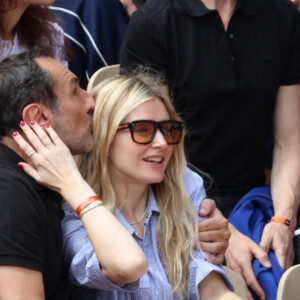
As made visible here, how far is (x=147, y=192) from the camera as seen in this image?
2350 mm

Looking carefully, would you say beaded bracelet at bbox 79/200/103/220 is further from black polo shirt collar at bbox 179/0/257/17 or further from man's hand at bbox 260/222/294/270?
black polo shirt collar at bbox 179/0/257/17

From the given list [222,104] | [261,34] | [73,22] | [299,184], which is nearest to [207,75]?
[222,104]

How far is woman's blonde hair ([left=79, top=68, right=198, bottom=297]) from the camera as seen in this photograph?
2.21 meters

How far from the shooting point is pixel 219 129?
2.81 m

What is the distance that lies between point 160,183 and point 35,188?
0.57m

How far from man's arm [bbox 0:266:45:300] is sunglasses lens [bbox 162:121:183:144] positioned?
711mm

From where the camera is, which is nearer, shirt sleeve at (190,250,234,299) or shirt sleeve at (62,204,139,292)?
shirt sleeve at (62,204,139,292)

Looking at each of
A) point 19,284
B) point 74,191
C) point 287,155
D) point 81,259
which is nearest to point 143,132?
point 74,191

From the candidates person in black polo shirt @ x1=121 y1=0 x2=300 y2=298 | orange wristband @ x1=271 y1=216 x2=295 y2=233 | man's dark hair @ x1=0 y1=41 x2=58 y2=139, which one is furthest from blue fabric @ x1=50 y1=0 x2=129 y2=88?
man's dark hair @ x1=0 y1=41 x2=58 y2=139

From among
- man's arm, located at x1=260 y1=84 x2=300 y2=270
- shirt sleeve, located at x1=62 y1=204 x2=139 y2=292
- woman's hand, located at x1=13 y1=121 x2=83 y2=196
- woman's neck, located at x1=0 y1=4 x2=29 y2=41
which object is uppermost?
woman's neck, located at x1=0 y1=4 x2=29 y2=41

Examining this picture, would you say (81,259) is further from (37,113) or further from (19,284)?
(37,113)

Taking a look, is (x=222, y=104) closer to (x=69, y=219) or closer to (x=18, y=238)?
(x=69, y=219)

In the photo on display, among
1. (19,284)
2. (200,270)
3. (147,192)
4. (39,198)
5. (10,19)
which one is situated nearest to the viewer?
(19,284)

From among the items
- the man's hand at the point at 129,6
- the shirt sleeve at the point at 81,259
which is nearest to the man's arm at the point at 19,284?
the shirt sleeve at the point at 81,259
